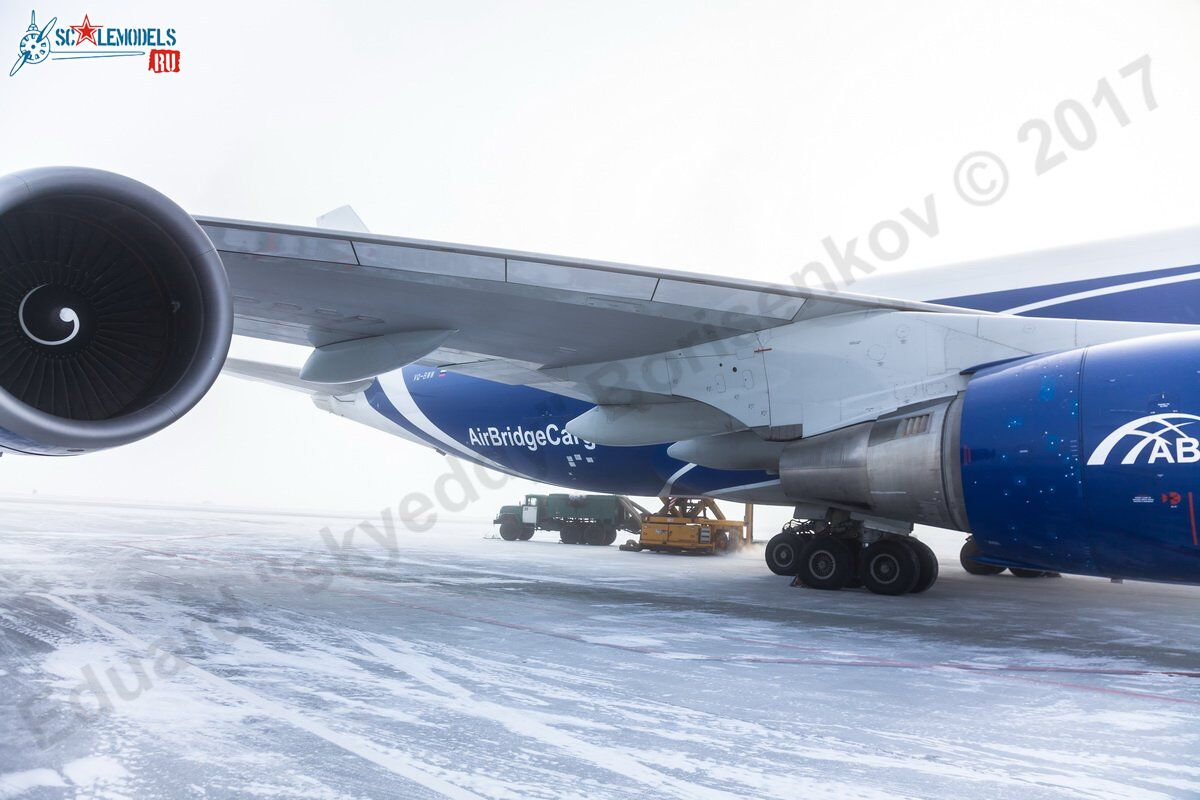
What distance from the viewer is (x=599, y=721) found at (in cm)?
320

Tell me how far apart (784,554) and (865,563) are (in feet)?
9.20

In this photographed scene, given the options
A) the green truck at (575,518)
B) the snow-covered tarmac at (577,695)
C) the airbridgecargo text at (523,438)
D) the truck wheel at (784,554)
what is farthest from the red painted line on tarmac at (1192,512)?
the green truck at (575,518)

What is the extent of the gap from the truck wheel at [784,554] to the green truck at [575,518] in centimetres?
809

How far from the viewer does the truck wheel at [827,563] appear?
26.8 feet

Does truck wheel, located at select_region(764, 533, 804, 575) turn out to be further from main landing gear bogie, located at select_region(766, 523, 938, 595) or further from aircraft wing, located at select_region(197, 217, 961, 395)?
aircraft wing, located at select_region(197, 217, 961, 395)

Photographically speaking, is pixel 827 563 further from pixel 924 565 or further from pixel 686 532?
pixel 686 532

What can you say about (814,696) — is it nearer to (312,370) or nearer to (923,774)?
(923,774)

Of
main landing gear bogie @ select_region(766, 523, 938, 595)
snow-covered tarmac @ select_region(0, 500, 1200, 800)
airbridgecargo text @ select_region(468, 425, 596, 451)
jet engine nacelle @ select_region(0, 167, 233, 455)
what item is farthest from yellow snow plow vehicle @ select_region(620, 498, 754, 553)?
jet engine nacelle @ select_region(0, 167, 233, 455)

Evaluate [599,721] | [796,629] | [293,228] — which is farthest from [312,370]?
[599,721]

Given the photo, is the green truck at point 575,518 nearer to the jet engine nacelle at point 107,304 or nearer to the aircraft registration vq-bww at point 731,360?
the aircraft registration vq-bww at point 731,360

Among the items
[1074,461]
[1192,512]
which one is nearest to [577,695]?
[1074,461]

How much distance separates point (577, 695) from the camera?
3.62 m

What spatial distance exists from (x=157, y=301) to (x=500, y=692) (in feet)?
8.78

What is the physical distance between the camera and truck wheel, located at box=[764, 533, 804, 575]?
10617mm
